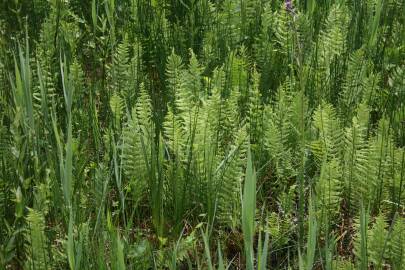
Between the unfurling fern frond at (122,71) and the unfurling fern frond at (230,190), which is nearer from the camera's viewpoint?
the unfurling fern frond at (230,190)

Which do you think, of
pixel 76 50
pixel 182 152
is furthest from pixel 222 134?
pixel 76 50

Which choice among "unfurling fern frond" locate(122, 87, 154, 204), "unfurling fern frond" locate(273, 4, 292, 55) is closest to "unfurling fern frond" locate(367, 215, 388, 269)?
"unfurling fern frond" locate(122, 87, 154, 204)

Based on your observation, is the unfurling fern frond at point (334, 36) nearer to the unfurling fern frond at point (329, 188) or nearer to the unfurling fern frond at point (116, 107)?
the unfurling fern frond at point (329, 188)

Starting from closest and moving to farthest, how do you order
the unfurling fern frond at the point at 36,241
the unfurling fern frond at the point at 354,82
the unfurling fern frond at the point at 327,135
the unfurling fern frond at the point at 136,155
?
the unfurling fern frond at the point at 36,241
the unfurling fern frond at the point at 136,155
the unfurling fern frond at the point at 327,135
the unfurling fern frond at the point at 354,82

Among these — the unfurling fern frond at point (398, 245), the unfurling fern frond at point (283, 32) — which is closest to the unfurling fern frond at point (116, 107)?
the unfurling fern frond at point (283, 32)

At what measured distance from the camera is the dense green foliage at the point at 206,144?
1.98m

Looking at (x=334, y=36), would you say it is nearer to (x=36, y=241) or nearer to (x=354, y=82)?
(x=354, y=82)

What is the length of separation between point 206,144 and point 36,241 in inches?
26.8

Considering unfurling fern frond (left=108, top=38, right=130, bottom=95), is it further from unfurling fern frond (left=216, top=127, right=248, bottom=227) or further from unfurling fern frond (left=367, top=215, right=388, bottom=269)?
unfurling fern frond (left=367, top=215, right=388, bottom=269)

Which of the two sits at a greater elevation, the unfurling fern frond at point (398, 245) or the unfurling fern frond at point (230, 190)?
the unfurling fern frond at point (230, 190)

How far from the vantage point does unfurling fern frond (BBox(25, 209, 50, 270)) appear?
1891 mm

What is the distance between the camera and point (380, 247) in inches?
79.7

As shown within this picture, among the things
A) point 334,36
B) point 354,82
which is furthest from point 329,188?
point 334,36

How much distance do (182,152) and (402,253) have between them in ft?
2.70
